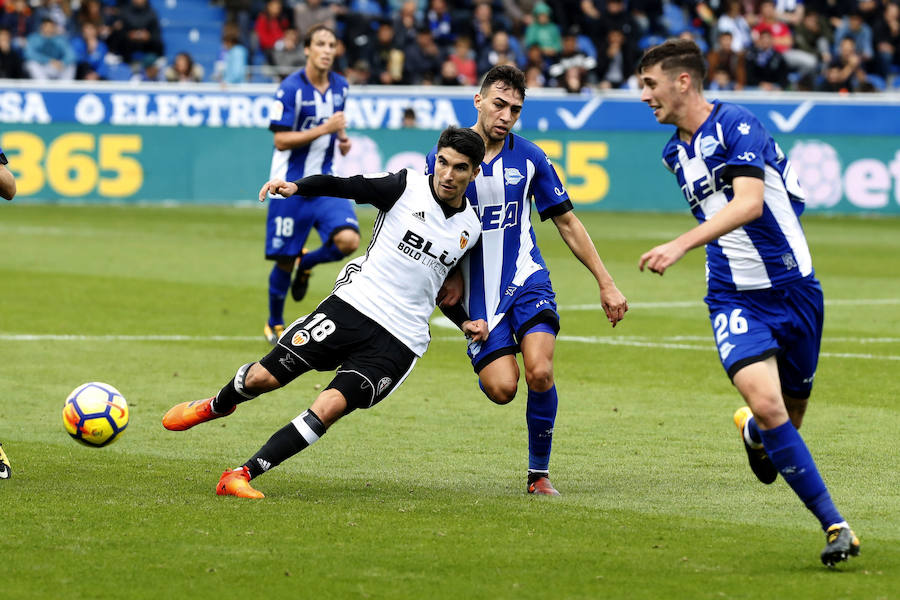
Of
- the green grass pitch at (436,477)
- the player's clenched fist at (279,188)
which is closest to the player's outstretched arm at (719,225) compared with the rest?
the green grass pitch at (436,477)

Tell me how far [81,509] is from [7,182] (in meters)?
1.56

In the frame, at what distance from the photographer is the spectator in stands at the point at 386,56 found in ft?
91.0

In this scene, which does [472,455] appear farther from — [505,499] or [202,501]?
[202,501]

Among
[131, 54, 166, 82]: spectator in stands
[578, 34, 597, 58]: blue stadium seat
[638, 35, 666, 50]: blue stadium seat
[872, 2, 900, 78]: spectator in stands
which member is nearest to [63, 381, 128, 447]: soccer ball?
[131, 54, 166, 82]: spectator in stands

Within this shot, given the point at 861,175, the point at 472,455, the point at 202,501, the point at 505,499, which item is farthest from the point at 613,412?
the point at 861,175

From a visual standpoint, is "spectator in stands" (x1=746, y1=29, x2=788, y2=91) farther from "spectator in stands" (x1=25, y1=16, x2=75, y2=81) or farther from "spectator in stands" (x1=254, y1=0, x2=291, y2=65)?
"spectator in stands" (x1=25, y1=16, x2=75, y2=81)

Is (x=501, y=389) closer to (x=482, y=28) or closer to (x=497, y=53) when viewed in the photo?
(x=497, y=53)

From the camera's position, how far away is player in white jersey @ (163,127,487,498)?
6.71 meters

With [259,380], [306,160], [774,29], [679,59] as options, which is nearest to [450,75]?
[774,29]

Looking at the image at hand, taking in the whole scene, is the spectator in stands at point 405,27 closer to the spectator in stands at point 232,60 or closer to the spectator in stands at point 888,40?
the spectator in stands at point 232,60

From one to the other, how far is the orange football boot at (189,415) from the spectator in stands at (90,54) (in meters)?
20.2

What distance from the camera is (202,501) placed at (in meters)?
6.45

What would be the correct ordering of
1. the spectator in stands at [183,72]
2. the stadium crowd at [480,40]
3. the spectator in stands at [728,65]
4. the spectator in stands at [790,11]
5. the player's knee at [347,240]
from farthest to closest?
the spectator in stands at [790,11] < the spectator in stands at [728,65] < the stadium crowd at [480,40] < the spectator in stands at [183,72] < the player's knee at [347,240]

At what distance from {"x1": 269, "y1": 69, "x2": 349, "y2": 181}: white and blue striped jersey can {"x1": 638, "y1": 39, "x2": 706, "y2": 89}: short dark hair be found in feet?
20.4
